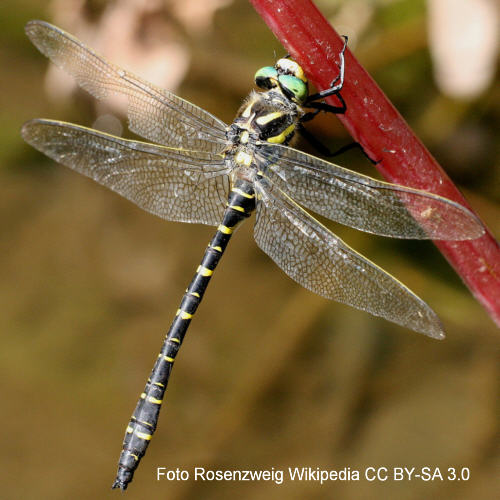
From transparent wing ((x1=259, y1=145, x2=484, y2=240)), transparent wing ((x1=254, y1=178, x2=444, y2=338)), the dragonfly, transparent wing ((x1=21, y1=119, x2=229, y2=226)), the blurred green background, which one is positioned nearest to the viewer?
transparent wing ((x1=259, y1=145, x2=484, y2=240))

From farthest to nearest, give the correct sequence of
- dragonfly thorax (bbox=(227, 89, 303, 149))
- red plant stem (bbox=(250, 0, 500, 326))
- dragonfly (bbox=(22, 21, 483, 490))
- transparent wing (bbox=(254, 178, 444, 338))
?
dragonfly thorax (bbox=(227, 89, 303, 149)) → dragonfly (bbox=(22, 21, 483, 490)) → transparent wing (bbox=(254, 178, 444, 338)) → red plant stem (bbox=(250, 0, 500, 326))

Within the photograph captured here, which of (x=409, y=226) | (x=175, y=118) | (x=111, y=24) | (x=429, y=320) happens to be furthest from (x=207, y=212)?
(x=111, y=24)

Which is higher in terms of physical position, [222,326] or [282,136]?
[282,136]

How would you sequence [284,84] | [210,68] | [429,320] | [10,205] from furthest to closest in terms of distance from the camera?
1. [210,68]
2. [10,205]
3. [284,84]
4. [429,320]

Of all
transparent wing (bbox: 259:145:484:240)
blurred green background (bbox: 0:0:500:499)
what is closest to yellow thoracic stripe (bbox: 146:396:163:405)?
blurred green background (bbox: 0:0:500:499)

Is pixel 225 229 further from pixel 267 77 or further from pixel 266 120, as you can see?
pixel 267 77

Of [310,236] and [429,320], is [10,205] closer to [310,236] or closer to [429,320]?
[310,236]

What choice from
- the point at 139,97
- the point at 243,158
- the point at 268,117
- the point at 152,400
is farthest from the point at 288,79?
the point at 152,400

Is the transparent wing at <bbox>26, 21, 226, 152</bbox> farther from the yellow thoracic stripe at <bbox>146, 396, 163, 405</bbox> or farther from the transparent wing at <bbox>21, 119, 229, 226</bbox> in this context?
the yellow thoracic stripe at <bbox>146, 396, 163, 405</bbox>
